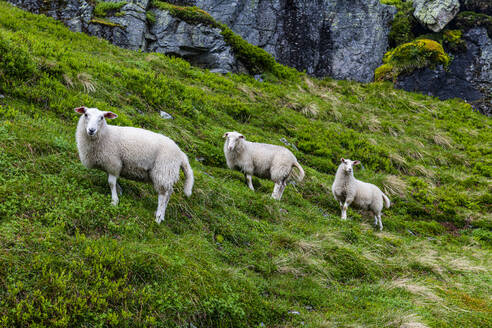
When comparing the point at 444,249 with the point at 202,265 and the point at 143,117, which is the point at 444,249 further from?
the point at 143,117

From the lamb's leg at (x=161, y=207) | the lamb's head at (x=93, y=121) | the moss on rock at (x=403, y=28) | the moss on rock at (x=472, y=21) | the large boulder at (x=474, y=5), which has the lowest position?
the lamb's leg at (x=161, y=207)

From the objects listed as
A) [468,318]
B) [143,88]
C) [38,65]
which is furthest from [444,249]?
[38,65]

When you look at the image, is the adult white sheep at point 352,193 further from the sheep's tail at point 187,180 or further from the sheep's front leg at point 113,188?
the sheep's front leg at point 113,188

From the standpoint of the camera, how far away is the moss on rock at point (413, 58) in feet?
71.3

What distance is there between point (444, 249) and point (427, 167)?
5.92 m

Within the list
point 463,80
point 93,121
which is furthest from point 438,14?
point 93,121

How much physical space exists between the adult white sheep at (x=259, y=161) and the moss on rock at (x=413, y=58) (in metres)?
16.4

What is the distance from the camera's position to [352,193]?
9.57 m

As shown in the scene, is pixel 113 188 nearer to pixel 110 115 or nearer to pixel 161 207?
pixel 161 207

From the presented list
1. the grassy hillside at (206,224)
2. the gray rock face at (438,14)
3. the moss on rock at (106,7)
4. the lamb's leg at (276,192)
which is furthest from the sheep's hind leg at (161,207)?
the gray rock face at (438,14)

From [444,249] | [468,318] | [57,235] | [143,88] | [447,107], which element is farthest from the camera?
[447,107]

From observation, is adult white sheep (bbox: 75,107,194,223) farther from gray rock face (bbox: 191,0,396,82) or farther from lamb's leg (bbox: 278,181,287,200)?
gray rock face (bbox: 191,0,396,82)

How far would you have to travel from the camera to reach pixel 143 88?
412 inches

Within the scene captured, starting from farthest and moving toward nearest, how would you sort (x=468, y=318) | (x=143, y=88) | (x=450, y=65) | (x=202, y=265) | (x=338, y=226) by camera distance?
(x=450, y=65)
(x=143, y=88)
(x=338, y=226)
(x=468, y=318)
(x=202, y=265)
